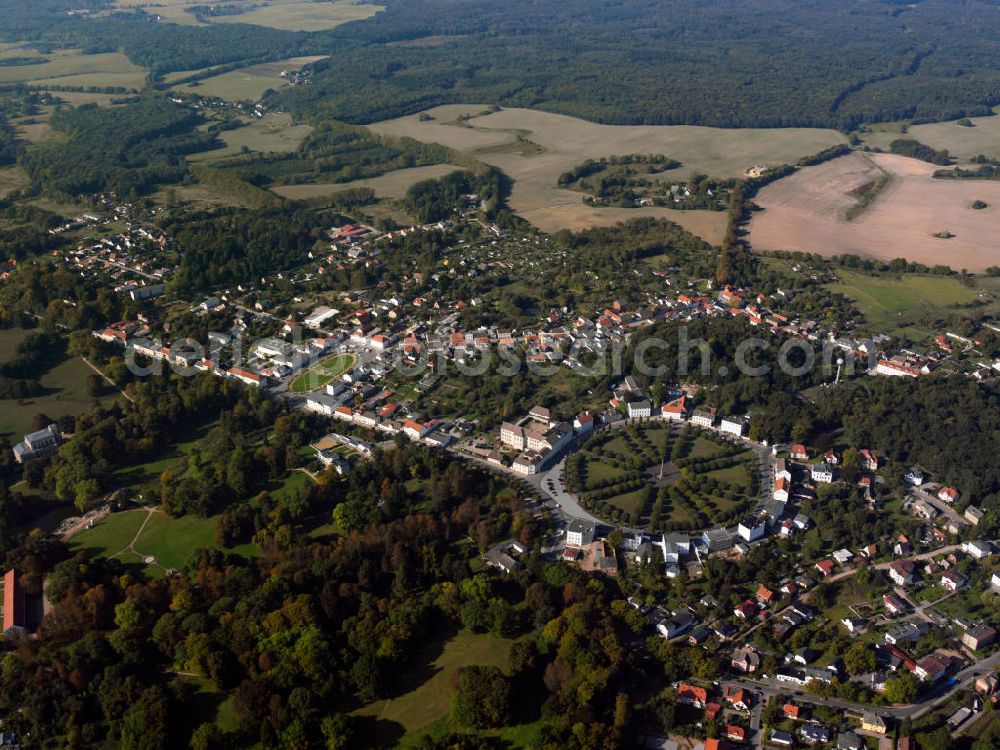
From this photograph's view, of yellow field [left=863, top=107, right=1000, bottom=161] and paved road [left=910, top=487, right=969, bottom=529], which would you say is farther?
yellow field [left=863, top=107, right=1000, bottom=161]

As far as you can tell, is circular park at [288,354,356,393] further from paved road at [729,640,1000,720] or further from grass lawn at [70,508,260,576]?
paved road at [729,640,1000,720]

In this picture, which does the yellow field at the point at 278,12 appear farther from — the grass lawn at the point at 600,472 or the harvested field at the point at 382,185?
the grass lawn at the point at 600,472

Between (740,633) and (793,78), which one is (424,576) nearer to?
(740,633)

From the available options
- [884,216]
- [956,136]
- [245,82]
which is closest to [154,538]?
[884,216]

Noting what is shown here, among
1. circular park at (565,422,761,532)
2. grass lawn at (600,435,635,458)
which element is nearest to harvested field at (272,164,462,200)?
grass lawn at (600,435,635,458)

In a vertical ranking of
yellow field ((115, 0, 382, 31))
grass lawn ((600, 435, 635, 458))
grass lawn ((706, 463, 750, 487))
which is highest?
yellow field ((115, 0, 382, 31))

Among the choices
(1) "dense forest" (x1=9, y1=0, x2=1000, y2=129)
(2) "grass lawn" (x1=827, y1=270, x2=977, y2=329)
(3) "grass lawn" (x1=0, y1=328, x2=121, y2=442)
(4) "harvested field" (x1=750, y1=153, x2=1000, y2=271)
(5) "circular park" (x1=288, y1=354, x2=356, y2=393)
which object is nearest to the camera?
(3) "grass lawn" (x1=0, y1=328, x2=121, y2=442)

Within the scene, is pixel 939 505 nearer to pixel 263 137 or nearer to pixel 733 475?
pixel 733 475

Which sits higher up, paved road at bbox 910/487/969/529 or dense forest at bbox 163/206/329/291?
dense forest at bbox 163/206/329/291

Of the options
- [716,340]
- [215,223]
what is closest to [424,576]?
[716,340]
